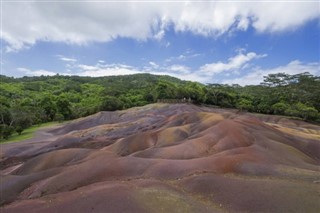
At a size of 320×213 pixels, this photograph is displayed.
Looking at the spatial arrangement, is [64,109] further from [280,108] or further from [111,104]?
[280,108]

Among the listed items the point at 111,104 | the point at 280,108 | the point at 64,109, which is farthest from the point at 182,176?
the point at 64,109

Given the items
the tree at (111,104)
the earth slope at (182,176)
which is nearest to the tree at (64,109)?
the tree at (111,104)

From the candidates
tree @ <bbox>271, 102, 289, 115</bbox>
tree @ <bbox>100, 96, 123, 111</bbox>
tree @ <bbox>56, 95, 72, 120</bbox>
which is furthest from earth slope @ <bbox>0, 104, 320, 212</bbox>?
tree @ <bbox>100, 96, 123, 111</bbox>

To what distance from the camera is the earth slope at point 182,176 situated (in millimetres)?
18406

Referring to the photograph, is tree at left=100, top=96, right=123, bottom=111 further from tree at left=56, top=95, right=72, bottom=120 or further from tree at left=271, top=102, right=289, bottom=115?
tree at left=271, top=102, right=289, bottom=115

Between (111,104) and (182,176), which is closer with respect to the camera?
(182,176)

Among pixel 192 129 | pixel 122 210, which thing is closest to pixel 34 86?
pixel 192 129

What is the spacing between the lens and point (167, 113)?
8300cm

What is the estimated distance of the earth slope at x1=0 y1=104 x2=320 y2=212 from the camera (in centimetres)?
1841

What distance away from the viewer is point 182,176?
24.3m

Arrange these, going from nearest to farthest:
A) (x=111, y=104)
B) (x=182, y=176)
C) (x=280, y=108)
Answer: (x=182, y=176), (x=280, y=108), (x=111, y=104)

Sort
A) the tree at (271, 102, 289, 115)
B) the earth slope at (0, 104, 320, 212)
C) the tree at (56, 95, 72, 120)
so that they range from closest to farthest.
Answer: the earth slope at (0, 104, 320, 212) < the tree at (271, 102, 289, 115) < the tree at (56, 95, 72, 120)

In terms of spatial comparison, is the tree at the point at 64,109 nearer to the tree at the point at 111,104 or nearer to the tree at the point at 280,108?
the tree at the point at 111,104

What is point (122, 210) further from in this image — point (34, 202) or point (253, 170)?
point (253, 170)
